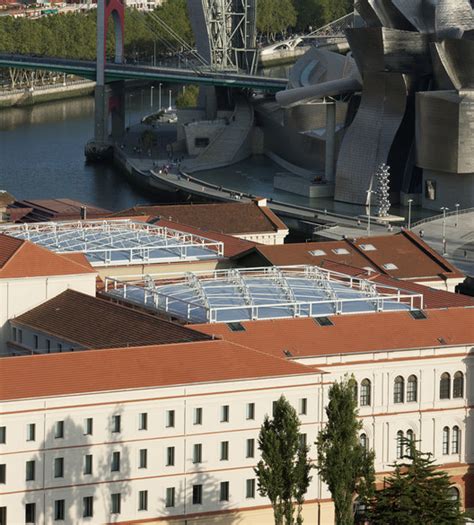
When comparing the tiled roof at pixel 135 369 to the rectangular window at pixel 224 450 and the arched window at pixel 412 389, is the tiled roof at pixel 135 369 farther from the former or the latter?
the arched window at pixel 412 389

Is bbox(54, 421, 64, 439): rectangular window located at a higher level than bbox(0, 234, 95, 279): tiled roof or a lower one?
lower

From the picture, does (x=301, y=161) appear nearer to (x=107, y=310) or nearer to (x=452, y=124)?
(x=452, y=124)

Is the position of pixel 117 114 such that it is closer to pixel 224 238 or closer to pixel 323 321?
pixel 224 238

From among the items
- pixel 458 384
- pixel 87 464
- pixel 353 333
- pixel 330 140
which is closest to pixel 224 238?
pixel 353 333

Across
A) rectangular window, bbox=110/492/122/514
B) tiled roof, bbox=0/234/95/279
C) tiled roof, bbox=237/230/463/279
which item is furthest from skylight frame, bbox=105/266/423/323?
rectangular window, bbox=110/492/122/514

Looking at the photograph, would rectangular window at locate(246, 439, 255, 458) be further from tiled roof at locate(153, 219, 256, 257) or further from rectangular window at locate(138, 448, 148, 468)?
tiled roof at locate(153, 219, 256, 257)

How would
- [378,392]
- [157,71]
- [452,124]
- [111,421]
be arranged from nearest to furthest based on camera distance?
[111,421], [378,392], [452,124], [157,71]

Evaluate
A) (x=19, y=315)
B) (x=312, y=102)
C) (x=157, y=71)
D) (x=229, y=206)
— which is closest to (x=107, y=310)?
(x=19, y=315)
